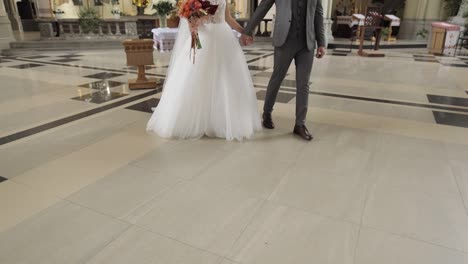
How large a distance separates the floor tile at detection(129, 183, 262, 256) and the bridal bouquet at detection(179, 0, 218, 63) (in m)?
1.29

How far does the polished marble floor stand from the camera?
156 cm

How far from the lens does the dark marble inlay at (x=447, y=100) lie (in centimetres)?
420

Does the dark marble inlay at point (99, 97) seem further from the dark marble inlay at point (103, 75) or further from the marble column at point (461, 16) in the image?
the marble column at point (461, 16)

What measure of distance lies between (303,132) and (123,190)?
63.5 inches

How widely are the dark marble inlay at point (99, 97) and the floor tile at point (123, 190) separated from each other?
2139mm

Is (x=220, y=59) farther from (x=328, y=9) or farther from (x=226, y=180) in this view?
(x=328, y=9)

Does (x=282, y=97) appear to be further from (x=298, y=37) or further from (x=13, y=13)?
(x=13, y=13)

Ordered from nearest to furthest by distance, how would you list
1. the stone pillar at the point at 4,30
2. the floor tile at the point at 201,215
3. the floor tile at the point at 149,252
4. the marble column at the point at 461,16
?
the floor tile at the point at 149,252
the floor tile at the point at 201,215
the stone pillar at the point at 4,30
the marble column at the point at 461,16

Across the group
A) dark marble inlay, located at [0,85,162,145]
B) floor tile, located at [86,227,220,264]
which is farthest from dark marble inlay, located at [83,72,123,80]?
floor tile, located at [86,227,220,264]

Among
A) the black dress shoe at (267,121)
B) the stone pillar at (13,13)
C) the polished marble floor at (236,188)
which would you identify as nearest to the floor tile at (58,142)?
the polished marble floor at (236,188)

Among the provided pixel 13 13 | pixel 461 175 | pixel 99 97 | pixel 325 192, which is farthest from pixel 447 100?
pixel 13 13

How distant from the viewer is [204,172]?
2293 mm

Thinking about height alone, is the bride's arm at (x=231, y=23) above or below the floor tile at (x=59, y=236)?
above

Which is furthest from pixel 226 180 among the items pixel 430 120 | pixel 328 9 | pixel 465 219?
pixel 328 9
